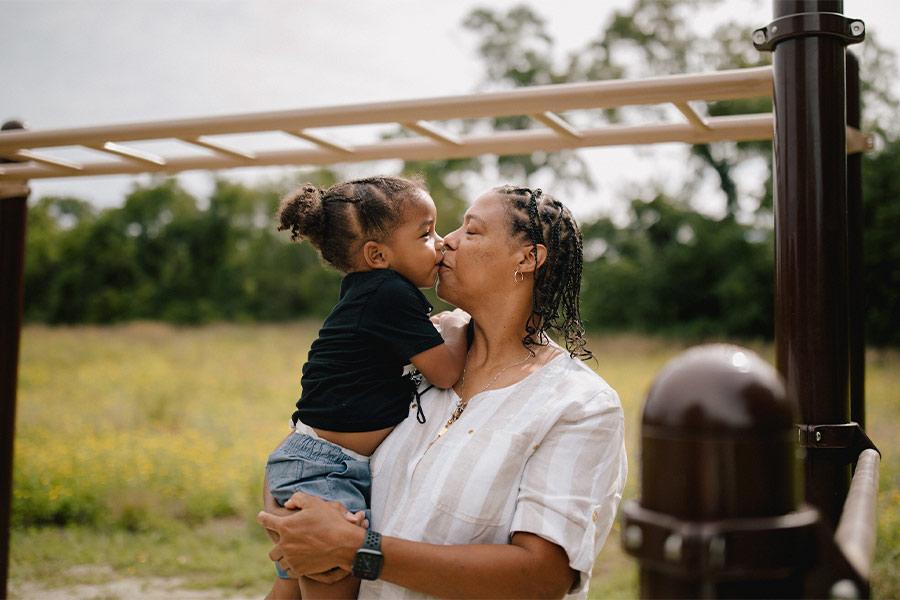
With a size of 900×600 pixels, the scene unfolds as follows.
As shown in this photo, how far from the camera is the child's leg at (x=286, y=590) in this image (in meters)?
2.04

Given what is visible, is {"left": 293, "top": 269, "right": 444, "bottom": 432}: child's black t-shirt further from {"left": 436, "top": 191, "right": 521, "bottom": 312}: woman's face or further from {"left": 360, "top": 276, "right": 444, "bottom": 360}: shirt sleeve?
{"left": 436, "top": 191, "right": 521, "bottom": 312}: woman's face

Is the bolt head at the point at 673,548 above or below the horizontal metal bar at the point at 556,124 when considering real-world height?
below

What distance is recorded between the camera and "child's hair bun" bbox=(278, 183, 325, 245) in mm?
2314

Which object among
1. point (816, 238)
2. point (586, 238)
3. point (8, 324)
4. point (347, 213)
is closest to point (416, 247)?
point (347, 213)

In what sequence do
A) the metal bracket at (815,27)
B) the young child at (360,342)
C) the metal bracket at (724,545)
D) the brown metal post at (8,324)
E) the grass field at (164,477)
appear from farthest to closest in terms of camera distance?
1. the grass field at (164,477)
2. the brown metal post at (8,324)
3. the young child at (360,342)
4. the metal bracket at (815,27)
5. the metal bracket at (724,545)

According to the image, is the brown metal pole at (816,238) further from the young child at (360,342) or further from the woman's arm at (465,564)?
the young child at (360,342)

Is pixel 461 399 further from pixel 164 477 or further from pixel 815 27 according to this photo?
pixel 164 477

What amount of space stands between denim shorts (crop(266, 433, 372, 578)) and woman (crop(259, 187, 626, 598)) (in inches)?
2.2

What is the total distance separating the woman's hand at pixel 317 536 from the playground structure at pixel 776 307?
3.23 ft

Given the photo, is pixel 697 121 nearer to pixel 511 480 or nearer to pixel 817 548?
pixel 511 480

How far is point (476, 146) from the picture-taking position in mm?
2828

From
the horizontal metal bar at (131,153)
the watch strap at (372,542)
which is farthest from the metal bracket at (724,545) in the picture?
the horizontal metal bar at (131,153)

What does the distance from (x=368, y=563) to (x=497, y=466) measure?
352 millimetres

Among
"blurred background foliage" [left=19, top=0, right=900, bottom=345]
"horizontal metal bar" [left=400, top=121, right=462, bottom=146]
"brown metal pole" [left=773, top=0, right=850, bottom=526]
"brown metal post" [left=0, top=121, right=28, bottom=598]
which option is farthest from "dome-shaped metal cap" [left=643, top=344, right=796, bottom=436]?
"blurred background foliage" [left=19, top=0, right=900, bottom=345]
